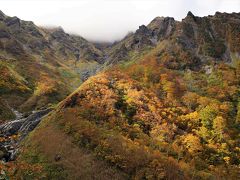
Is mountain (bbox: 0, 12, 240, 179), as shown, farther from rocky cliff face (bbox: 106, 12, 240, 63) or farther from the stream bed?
rocky cliff face (bbox: 106, 12, 240, 63)

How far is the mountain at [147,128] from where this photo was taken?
5066 cm

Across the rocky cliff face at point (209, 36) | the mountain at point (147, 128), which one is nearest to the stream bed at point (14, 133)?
the mountain at point (147, 128)

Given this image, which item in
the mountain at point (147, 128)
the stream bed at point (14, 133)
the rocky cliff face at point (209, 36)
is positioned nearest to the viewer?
the mountain at point (147, 128)

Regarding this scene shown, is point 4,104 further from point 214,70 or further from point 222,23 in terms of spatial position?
point 222,23

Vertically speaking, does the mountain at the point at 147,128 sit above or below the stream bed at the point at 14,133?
above

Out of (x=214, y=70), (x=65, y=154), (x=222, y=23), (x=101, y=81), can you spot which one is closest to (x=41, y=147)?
(x=65, y=154)

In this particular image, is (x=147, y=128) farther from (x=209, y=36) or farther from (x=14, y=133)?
(x=209, y=36)

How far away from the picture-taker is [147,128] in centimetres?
6888

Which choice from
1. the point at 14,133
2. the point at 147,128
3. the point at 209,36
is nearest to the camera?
the point at 147,128

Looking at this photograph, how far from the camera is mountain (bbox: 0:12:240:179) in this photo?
166 ft

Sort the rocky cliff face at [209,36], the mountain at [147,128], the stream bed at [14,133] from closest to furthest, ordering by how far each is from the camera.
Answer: the mountain at [147,128] < the stream bed at [14,133] < the rocky cliff face at [209,36]

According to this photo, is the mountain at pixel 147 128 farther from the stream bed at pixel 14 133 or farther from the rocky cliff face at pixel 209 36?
the rocky cliff face at pixel 209 36

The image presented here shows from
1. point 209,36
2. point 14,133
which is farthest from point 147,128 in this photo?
point 209,36

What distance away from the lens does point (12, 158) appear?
2360 inches
